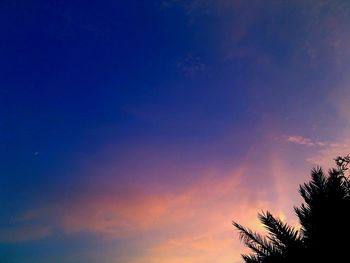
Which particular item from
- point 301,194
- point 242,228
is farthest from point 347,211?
point 242,228

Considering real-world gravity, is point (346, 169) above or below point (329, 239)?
above

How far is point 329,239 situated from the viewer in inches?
343

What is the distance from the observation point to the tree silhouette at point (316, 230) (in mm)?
8633

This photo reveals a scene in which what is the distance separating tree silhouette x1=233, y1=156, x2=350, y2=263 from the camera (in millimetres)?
8633

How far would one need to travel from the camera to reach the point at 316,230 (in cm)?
911

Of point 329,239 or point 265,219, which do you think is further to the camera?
point 265,219

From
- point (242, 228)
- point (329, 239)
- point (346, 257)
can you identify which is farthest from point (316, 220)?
point (242, 228)

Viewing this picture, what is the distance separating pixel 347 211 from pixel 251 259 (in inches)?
124

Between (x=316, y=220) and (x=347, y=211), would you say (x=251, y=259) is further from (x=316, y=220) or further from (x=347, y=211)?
(x=347, y=211)

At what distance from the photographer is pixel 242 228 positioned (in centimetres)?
1018

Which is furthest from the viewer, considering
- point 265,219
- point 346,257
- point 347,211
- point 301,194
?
point 301,194

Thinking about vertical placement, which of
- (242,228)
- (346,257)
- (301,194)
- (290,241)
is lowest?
(346,257)

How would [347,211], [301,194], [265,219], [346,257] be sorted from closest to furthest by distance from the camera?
1. [346,257]
2. [347,211]
3. [265,219]
4. [301,194]

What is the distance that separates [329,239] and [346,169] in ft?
9.67
